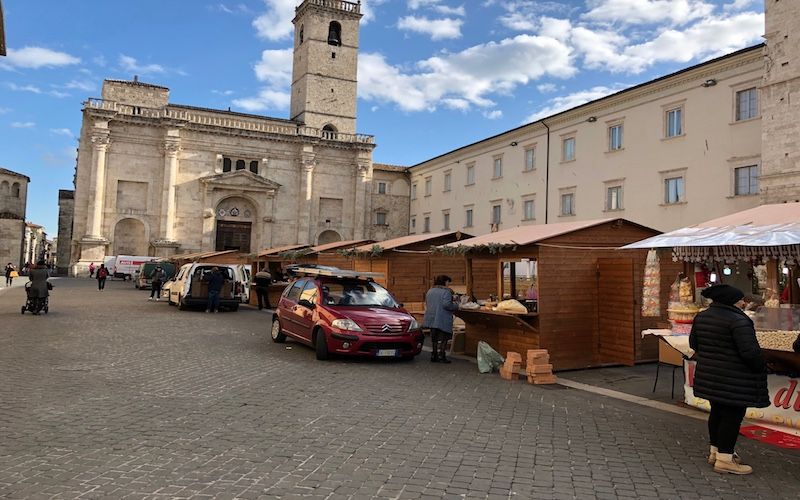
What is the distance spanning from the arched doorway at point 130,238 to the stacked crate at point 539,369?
46.7 m

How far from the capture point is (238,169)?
53500 mm

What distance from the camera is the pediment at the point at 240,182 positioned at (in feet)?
169

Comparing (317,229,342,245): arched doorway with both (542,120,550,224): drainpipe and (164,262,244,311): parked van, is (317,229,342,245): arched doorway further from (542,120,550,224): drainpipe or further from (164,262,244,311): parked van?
(164,262,244,311): parked van

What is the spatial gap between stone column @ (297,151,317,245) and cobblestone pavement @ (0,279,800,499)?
1768 inches

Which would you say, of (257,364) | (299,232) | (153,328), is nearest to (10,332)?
(153,328)

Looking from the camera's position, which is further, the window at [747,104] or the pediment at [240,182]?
the pediment at [240,182]

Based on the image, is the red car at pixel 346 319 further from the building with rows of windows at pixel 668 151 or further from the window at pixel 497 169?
the window at pixel 497 169

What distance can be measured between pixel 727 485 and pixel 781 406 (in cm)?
239

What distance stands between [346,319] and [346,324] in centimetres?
12

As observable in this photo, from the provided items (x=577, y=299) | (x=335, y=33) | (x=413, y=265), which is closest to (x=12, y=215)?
(x=335, y=33)

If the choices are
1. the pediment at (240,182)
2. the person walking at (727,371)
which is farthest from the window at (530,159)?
the person walking at (727,371)

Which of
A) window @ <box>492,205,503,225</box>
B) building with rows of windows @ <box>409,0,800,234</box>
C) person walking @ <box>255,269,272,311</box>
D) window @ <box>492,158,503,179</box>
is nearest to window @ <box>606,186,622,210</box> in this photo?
building with rows of windows @ <box>409,0,800,234</box>

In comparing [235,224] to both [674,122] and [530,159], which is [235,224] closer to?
[530,159]

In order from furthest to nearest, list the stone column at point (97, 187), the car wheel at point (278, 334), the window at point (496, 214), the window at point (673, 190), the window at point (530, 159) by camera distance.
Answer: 1. the stone column at point (97, 187)
2. the window at point (496, 214)
3. the window at point (530, 159)
4. the window at point (673, 190)
5. the car wheel at point (278, 334)
